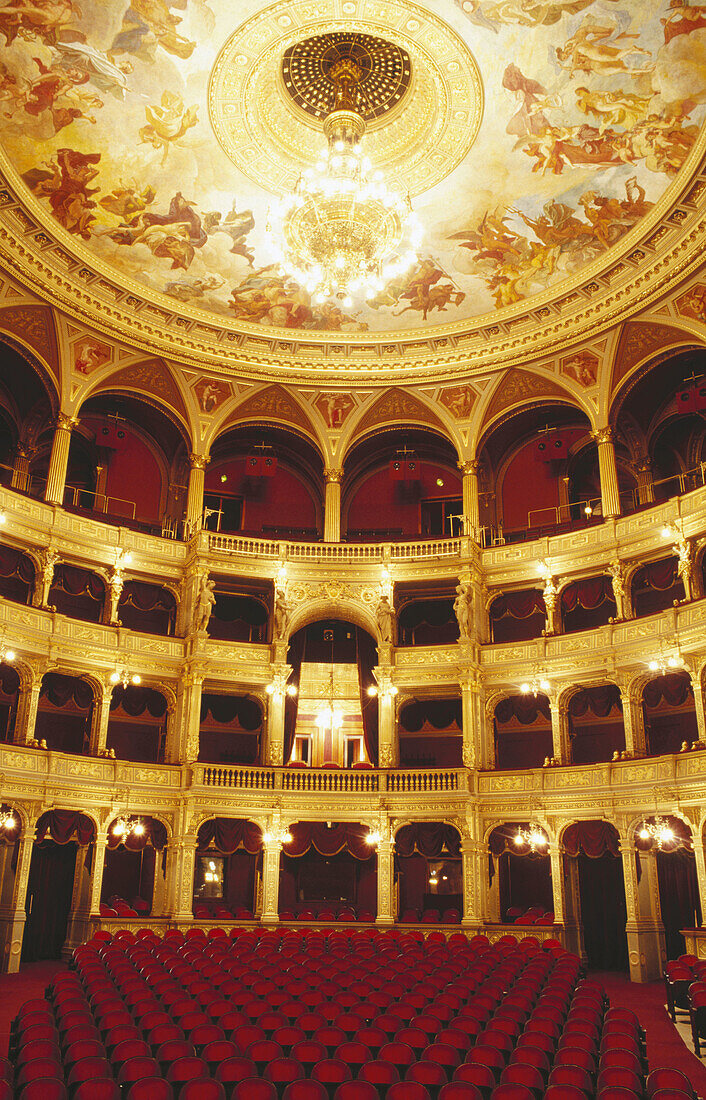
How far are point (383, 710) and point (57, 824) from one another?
913 cm

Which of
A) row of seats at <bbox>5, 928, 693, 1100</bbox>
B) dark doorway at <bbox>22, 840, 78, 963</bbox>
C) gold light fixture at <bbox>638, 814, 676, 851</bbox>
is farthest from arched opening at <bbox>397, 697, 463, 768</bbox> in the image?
row of seats at <bbox>5, 928, 693, 1100</bbox>

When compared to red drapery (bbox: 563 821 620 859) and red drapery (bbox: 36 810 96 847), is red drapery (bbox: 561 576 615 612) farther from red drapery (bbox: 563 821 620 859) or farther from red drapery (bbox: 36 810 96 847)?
red drapery (bbox: 36 810 96 847)

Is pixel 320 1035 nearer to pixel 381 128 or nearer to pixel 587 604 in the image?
pixel 587 604

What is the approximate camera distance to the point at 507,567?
1035 inches

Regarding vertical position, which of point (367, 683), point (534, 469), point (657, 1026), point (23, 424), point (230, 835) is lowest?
point (657, 1026)

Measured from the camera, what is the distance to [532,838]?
22750 millimetres

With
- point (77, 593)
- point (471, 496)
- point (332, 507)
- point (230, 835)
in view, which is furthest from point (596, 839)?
point (77, 593)

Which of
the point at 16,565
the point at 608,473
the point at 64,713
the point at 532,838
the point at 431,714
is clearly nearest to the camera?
the point at 532,838

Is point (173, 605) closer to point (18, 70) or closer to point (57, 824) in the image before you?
point (57, 824)

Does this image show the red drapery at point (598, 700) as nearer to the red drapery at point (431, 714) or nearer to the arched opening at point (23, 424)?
the red drapery at point (431, 714)

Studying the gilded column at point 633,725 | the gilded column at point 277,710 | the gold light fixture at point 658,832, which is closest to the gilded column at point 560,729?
the gilded column at point 633,725

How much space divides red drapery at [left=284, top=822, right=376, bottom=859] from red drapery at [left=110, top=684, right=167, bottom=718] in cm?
536

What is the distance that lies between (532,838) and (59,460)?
645 inches

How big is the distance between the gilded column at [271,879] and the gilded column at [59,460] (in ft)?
35.8
